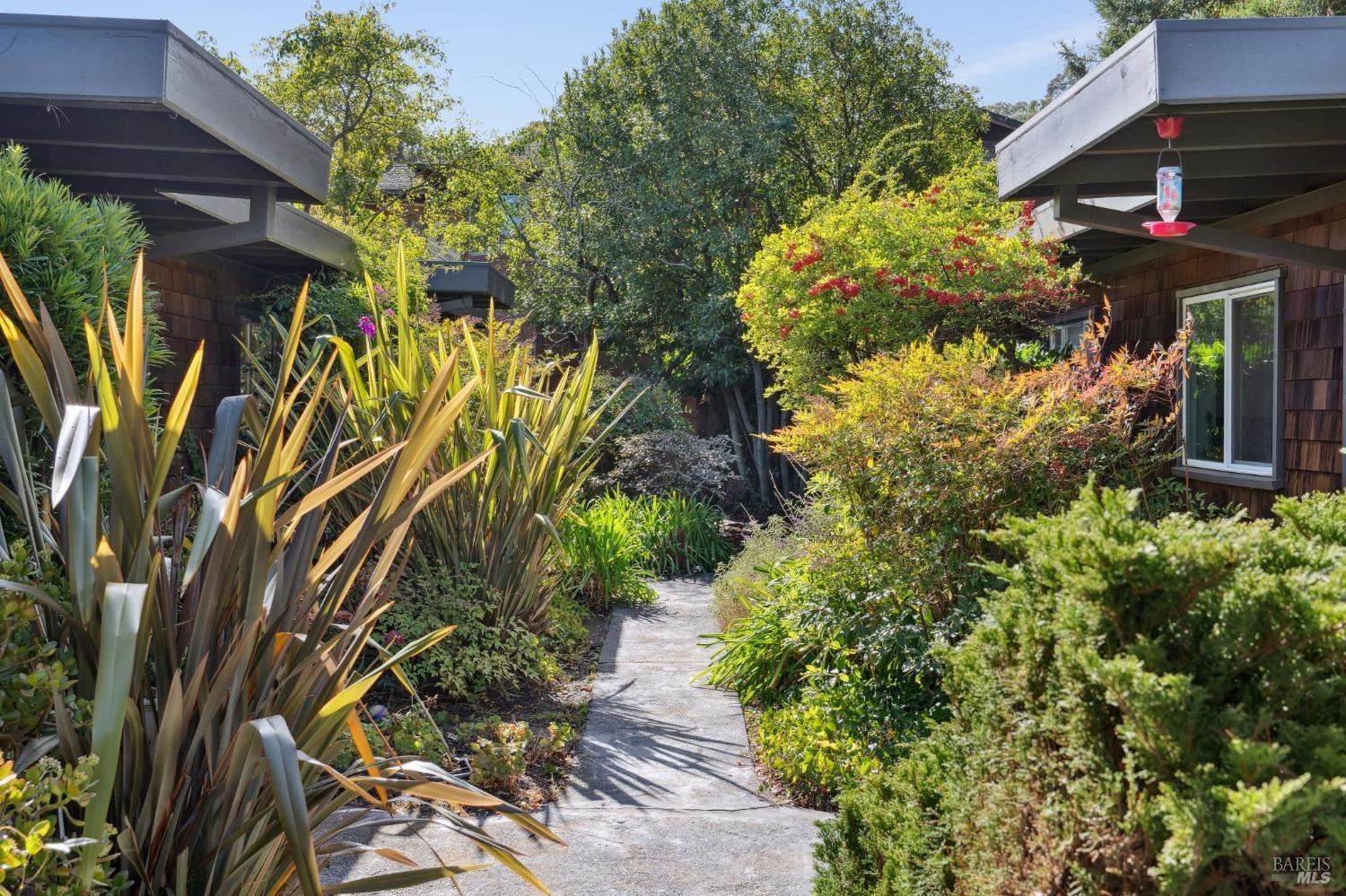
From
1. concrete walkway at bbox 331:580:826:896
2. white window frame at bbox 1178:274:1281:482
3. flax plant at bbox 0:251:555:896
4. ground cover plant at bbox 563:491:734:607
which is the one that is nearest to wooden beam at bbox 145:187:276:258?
ground cover plant at bbox 563:491:734:607

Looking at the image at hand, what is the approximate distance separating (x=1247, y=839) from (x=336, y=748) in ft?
5.30

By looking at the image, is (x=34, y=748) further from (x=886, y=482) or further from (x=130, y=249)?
(x=886, y=482)

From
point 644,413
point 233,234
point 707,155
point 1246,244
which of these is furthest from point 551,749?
point 707,155

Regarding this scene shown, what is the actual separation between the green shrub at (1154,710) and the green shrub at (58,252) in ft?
9.98

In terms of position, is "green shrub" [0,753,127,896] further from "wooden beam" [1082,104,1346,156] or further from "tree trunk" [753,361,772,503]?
"tree trunk" [753,361,772,503]

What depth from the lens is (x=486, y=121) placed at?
18062 mm

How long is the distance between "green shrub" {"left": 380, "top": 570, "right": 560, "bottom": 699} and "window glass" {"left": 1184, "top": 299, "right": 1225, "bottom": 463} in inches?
179

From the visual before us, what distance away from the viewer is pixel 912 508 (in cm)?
Result: 404

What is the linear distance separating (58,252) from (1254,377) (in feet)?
20.5

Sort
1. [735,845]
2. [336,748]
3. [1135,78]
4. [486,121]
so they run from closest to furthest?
1. [336,748]
2. [735,845]
3. [1135,78]
4. [486,121]

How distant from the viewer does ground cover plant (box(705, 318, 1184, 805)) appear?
154 inches

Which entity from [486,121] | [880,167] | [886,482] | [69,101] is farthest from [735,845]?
[486,121]

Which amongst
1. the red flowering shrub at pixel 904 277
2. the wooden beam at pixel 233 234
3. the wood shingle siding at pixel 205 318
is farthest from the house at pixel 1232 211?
the wood shingle siding at pixel 205 318

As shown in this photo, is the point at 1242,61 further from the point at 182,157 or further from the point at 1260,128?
the point at 182,157
